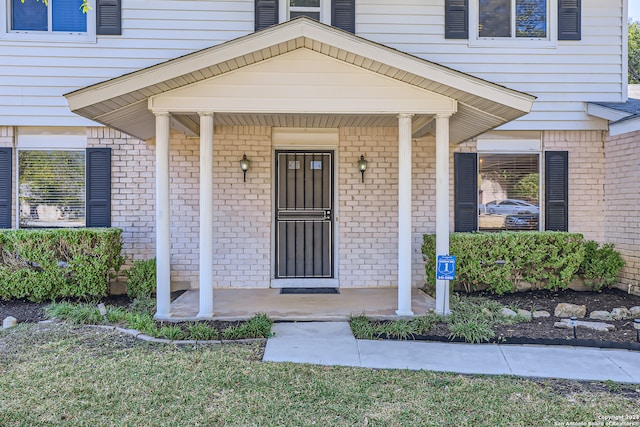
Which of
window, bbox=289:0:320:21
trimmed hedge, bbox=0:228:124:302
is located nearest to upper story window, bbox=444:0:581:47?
window, bbox=289:0:320:21

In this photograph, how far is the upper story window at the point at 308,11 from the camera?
22.7 ft

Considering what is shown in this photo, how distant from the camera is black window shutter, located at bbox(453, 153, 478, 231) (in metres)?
7.14

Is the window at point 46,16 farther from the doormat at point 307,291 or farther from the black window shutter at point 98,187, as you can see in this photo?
the doormat at point 307,291

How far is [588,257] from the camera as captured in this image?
22.6 ft

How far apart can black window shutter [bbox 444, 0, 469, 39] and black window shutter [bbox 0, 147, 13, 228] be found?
7008 mm

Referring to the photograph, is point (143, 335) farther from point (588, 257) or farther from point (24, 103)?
point (588, 257)

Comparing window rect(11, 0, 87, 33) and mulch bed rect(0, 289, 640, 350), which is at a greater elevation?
window rect(11, 0, 87, 33)

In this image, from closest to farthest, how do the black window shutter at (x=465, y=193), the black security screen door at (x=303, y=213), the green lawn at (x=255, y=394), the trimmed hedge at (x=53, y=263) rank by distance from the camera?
the green lawn at (x=255, y=394), the trimmed hedge at (x=53, y=263), the black window shutter at (x=465, y=193), the black security screen door at (x=303, y=213)

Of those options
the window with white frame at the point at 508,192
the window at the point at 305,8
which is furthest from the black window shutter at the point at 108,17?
the window with white frame at the point at 508,192

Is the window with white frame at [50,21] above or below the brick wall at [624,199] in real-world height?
above

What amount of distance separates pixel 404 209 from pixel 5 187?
5.99 meters

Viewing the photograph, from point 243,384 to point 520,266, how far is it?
15.1 feet

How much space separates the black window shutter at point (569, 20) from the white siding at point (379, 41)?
12cm

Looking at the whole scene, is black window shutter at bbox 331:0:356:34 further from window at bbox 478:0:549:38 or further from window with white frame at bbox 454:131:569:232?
window with white frame at bbox 454:131:569:232
